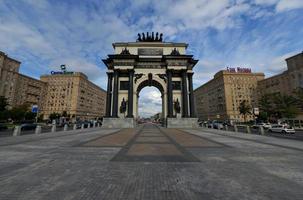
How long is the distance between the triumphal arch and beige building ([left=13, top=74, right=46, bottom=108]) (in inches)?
2544

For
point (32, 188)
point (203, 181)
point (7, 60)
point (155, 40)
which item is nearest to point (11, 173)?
point (32, 188)

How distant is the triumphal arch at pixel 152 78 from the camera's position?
34781 millimetres

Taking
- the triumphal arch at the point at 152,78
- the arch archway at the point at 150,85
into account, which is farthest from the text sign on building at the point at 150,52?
the arch archway at the point at 150,85

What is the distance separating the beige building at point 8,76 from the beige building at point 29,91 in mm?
2516

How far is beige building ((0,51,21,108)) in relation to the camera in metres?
73.2

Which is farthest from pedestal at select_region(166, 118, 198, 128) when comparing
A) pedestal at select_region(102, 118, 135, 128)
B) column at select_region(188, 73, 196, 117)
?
pedestal at select_region(102, 118, 135, 128)

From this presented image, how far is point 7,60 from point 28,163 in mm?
95046

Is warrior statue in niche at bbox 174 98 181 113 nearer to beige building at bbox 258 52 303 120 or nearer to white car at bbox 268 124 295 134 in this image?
white car at bbox 268 124 295 134

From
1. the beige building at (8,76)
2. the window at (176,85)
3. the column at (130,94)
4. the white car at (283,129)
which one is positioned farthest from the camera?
the beige building at (8,76)

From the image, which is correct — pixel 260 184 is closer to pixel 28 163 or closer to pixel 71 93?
pixel 28 163

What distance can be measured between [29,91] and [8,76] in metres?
13.7

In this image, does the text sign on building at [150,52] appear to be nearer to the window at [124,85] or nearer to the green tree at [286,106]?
the window at [124,85]

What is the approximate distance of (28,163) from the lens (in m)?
6.33

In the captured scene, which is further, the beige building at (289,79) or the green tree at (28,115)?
the beige building at (289,79)
